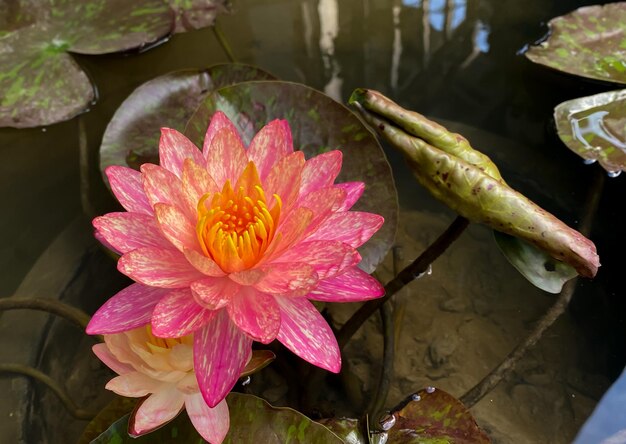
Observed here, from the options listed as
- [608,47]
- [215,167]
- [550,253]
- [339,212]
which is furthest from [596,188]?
[215,167]

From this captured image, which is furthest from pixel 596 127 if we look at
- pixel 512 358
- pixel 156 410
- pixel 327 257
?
pixel 156 410

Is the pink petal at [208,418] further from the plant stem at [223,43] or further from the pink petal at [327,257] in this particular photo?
the plant stem at [223,43]

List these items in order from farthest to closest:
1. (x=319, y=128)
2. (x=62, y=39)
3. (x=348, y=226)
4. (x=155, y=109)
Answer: (x=62, y=39), (x=155, y=109), (x=319, y=128), (x=348, y=226)

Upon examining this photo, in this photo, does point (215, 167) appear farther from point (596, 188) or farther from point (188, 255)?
point (596, 188)

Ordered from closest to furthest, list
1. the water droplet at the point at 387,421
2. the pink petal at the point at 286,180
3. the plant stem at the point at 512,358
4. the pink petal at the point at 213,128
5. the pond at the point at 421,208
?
the pink petal at the point at 286,180 < the pink petal at the point at 213,128 < the water droplet at the point at 387,421 < the plant stem at the point at 512,358 < the pond at the point at 421,208

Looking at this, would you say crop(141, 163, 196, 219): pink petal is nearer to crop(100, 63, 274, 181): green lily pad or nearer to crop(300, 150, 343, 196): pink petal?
crop(300, 150, 343, 196): pink petal

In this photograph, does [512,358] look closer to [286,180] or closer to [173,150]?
[286,180]

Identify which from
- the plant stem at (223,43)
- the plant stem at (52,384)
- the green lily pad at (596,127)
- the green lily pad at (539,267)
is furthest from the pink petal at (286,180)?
the plant stem at (223,43)
